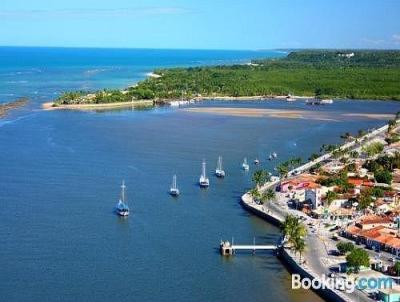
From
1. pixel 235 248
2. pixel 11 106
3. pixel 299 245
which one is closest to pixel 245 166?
pixel 235 248

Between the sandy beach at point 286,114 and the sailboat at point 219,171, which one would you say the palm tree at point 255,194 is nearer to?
the sailboat at point 219,171

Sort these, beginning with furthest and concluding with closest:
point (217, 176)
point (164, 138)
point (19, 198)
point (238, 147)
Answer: point (164, 138)
point (238, 147)
point (217, 176)
point (19, 198)

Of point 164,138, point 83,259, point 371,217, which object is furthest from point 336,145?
point 83,259

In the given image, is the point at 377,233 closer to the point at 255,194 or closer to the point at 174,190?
the point at 255,194

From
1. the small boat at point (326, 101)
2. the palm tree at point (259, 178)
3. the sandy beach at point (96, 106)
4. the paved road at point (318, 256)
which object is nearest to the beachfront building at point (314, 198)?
the paved road at point (318, 256)

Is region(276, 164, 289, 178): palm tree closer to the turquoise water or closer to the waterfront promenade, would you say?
the waterfront promenade

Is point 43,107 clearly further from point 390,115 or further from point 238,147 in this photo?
point 390,115
